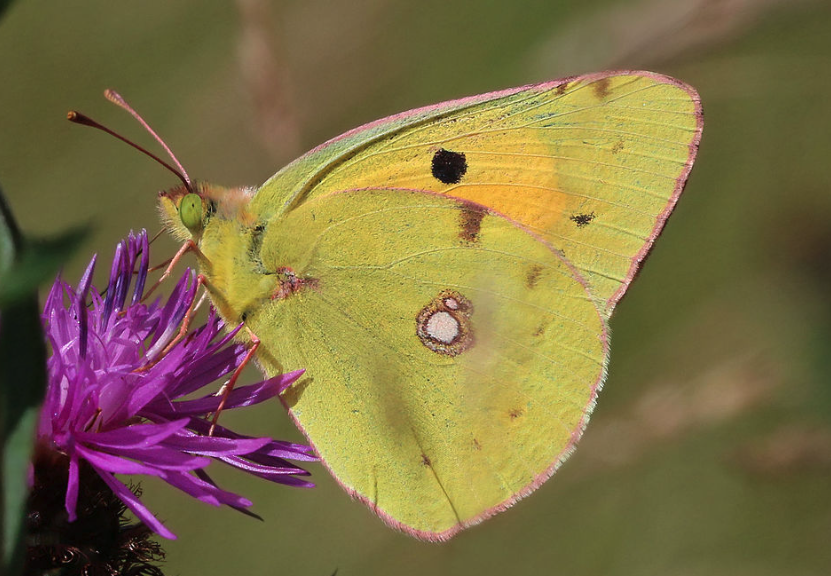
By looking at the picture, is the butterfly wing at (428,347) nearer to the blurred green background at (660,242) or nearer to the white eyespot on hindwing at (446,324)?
the white eyespot on hindwing at (446,324)

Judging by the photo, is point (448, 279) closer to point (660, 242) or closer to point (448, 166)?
point (448, 166)

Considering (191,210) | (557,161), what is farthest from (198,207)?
(557,161)

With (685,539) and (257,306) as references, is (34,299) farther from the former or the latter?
(685,539)

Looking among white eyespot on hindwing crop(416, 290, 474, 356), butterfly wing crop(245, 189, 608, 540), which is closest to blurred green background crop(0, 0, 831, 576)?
butterfly wing crop(245, 189, 608, 540)

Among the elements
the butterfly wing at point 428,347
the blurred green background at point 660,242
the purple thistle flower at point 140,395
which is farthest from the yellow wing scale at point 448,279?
the blurred green background at point 660,242

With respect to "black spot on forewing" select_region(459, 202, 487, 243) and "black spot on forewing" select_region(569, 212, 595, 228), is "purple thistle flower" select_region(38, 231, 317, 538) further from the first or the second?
"black spot on forewing" select_region(569, 212, 595, 228)

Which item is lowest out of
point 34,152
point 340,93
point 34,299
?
point 340,93

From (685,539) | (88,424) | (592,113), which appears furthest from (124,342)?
(685,539)
